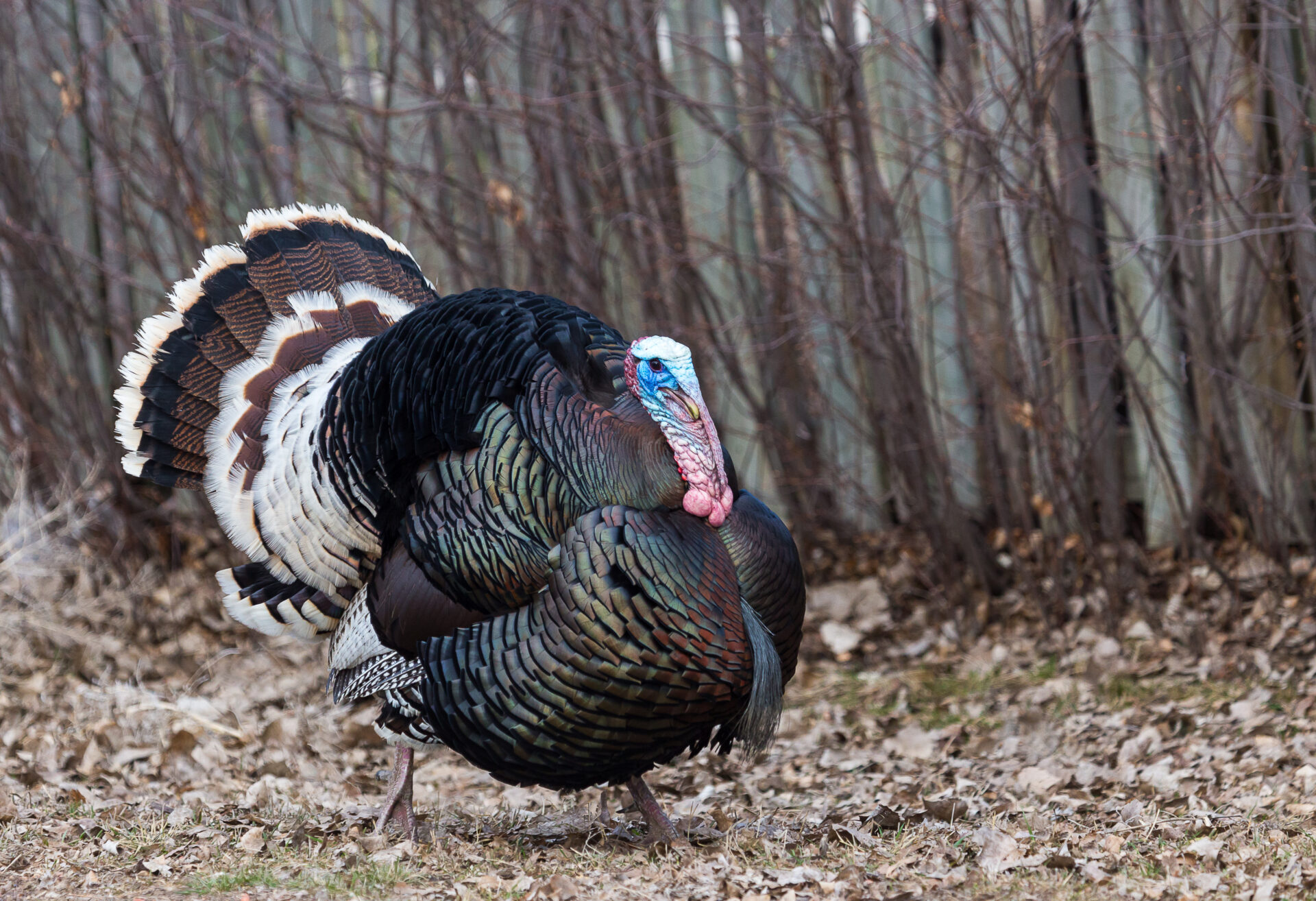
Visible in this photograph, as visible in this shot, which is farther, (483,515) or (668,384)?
(483,515)

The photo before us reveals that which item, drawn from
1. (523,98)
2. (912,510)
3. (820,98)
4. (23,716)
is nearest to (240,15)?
(523,98)

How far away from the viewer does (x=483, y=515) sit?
3.18 m

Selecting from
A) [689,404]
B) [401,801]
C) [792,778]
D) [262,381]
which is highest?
[262,381]

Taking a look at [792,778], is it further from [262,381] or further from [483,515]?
[262,381]

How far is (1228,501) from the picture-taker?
15.6ft

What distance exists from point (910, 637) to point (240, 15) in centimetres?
402

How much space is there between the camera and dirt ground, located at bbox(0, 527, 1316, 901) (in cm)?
307

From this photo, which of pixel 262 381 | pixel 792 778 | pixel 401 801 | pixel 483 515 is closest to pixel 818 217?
pixel 792 778

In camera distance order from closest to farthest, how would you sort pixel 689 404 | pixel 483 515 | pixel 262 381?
pixel 689 404, pixel 483 515, pixel 262 381

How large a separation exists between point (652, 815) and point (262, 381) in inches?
69.2

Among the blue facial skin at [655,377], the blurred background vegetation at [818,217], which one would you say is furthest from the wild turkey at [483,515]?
the blurred background vegetation at [818,217]

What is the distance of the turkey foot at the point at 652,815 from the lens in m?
3.53

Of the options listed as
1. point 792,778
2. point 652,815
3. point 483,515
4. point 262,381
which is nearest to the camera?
point 483,515

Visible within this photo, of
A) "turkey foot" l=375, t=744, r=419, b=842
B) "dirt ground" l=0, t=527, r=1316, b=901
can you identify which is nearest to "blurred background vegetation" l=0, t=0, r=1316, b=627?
"dirt ground" l=0, t=527, r=1316, b=901
